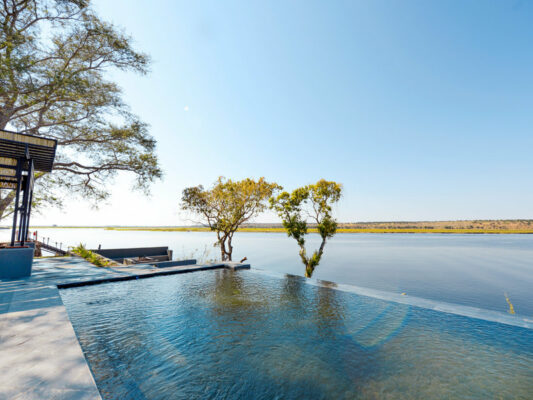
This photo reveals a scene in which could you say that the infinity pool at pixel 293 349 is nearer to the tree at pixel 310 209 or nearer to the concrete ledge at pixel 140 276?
the concrete ledge at pixel 140 276

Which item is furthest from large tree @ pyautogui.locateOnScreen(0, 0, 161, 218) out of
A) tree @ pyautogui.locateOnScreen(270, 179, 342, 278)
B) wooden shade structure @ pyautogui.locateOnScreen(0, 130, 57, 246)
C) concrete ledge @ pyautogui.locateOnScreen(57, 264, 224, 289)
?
tree @ pyautogui.locateOnScreen(270, 179, 342, 278)

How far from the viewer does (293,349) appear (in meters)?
3.58

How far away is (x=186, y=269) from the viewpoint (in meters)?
9.48

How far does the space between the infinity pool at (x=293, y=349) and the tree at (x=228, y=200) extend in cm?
1365

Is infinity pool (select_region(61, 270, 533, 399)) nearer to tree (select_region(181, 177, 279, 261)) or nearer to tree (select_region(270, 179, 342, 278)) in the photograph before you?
tree (select_region(270, 179, 342, 278))

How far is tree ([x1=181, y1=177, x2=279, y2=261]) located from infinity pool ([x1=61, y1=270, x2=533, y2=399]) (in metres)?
13.7

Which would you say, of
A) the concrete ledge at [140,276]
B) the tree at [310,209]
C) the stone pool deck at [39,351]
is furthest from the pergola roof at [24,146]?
the tree at [310,209]

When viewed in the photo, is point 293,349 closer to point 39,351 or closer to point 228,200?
point 39,351

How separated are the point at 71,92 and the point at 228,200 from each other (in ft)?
37.9

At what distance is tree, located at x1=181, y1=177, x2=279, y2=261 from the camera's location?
19.6m

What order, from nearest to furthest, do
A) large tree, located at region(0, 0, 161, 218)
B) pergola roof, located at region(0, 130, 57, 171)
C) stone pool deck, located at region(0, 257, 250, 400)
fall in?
stone pool deck, located at region(0, 257, 250, 400) → pergola roof, located at region(0, 130, 57, 171) → large tree, located at region(0, 0, 161, 218)

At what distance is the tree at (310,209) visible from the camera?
1708 centimetres

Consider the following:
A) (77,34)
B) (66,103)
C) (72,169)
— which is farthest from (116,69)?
(72,169)

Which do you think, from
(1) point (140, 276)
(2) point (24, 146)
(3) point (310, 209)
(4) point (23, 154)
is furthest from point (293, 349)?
(3) point (310, 209)
